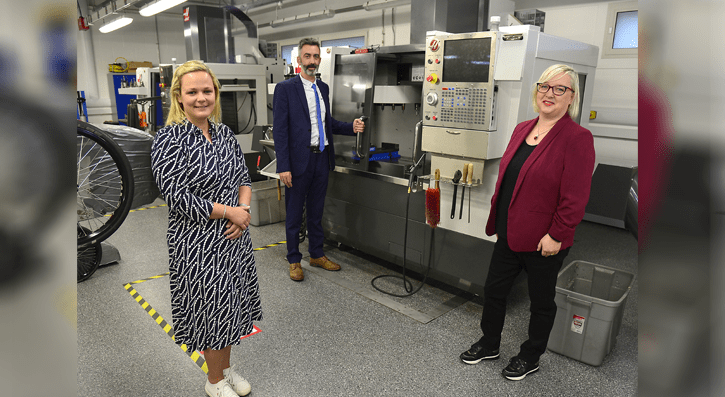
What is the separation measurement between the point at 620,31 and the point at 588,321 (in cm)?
321

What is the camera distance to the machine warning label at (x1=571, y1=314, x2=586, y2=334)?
7.59ft

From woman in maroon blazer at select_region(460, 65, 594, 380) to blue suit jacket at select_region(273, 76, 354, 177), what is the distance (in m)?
1.51

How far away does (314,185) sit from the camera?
335 centimetres

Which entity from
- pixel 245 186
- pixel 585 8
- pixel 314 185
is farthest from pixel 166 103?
pixel 585 8

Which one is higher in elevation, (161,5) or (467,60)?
(161,5)

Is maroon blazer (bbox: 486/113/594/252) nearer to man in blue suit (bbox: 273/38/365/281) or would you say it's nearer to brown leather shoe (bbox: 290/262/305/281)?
man in blue suit (bbox: 273/38/365/281)

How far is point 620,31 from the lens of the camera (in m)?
4.22

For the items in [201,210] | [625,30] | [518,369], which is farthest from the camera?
[625,30]

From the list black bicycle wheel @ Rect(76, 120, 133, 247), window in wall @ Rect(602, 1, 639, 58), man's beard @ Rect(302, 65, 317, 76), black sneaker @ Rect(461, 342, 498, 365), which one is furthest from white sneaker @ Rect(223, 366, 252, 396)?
window in wall @ Rect(602, 1, 639, 58)

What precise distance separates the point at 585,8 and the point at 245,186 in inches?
160

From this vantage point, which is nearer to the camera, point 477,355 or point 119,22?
point 477,355

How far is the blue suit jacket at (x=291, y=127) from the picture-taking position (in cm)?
312

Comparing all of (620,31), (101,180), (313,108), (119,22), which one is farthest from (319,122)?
(119,22)

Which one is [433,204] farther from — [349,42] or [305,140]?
[349,42]
